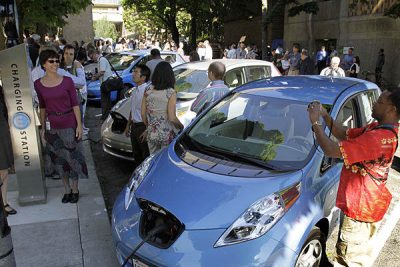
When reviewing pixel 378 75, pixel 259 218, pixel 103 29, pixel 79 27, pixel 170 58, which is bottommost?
pixel 378 75

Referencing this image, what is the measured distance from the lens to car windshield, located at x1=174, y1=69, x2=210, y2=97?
6.44 m

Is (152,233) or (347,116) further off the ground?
(347,116)

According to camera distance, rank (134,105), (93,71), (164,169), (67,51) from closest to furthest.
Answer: (164,169) → (134,105) → (67,51) → (93,71)

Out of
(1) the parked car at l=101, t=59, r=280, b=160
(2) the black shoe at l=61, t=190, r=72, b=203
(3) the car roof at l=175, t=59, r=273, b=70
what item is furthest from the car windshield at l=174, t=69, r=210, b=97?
(2) the black shoe at l=61, t=190, r=72, b=203

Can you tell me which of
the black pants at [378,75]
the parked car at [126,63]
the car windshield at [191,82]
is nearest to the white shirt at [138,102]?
the car windshield at [191,82]

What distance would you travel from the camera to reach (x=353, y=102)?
12.9ft

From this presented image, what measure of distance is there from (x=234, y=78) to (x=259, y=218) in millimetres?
4189

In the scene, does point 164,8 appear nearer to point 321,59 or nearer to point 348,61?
point 321,59

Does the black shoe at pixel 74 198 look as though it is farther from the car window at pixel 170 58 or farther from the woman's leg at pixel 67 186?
the car window at pixel 170 58

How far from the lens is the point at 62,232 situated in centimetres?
403

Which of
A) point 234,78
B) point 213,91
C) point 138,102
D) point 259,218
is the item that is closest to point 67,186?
point 138,102

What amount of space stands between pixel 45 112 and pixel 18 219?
1.19 meters

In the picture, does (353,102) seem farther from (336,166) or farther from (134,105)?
(134,105)

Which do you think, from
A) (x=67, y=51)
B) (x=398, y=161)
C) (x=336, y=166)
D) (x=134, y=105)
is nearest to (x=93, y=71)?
(x=67, y=51)
